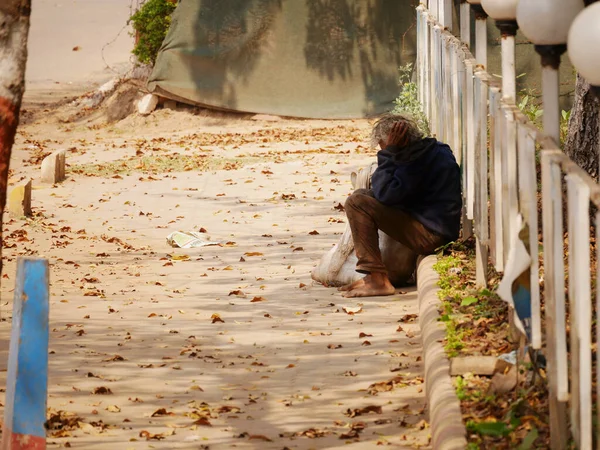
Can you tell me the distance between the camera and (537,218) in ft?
15.7

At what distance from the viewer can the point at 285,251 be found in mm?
9492

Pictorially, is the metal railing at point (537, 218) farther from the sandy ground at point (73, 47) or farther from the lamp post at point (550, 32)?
the sandy ground at point (73, 47)

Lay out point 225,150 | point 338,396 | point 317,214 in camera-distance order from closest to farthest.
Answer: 1. point 338,396
2. point 317,214
3. point 225,150

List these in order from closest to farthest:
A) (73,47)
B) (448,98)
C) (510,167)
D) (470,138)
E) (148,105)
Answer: (510,167) < (470,138) < (448,98) < (148,105) < (73,47)

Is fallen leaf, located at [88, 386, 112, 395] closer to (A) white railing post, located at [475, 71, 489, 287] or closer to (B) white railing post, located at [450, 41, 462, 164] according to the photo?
(A) white railing post, located at [475, 71, 489, 287]

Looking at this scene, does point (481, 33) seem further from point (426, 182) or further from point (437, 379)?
point (437, 379)

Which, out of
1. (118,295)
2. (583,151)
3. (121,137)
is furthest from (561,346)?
(121,137)

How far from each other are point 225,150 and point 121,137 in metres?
2.44

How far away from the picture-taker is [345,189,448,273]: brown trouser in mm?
7705

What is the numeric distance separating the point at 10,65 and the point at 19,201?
738 centimetres

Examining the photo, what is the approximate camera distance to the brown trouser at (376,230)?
771 centimetres

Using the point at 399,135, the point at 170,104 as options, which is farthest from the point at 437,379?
the point at 170,104

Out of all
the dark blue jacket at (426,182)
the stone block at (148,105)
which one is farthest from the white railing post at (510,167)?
the stone block at (148,105)

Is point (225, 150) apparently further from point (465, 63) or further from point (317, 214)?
point (465, 63)
